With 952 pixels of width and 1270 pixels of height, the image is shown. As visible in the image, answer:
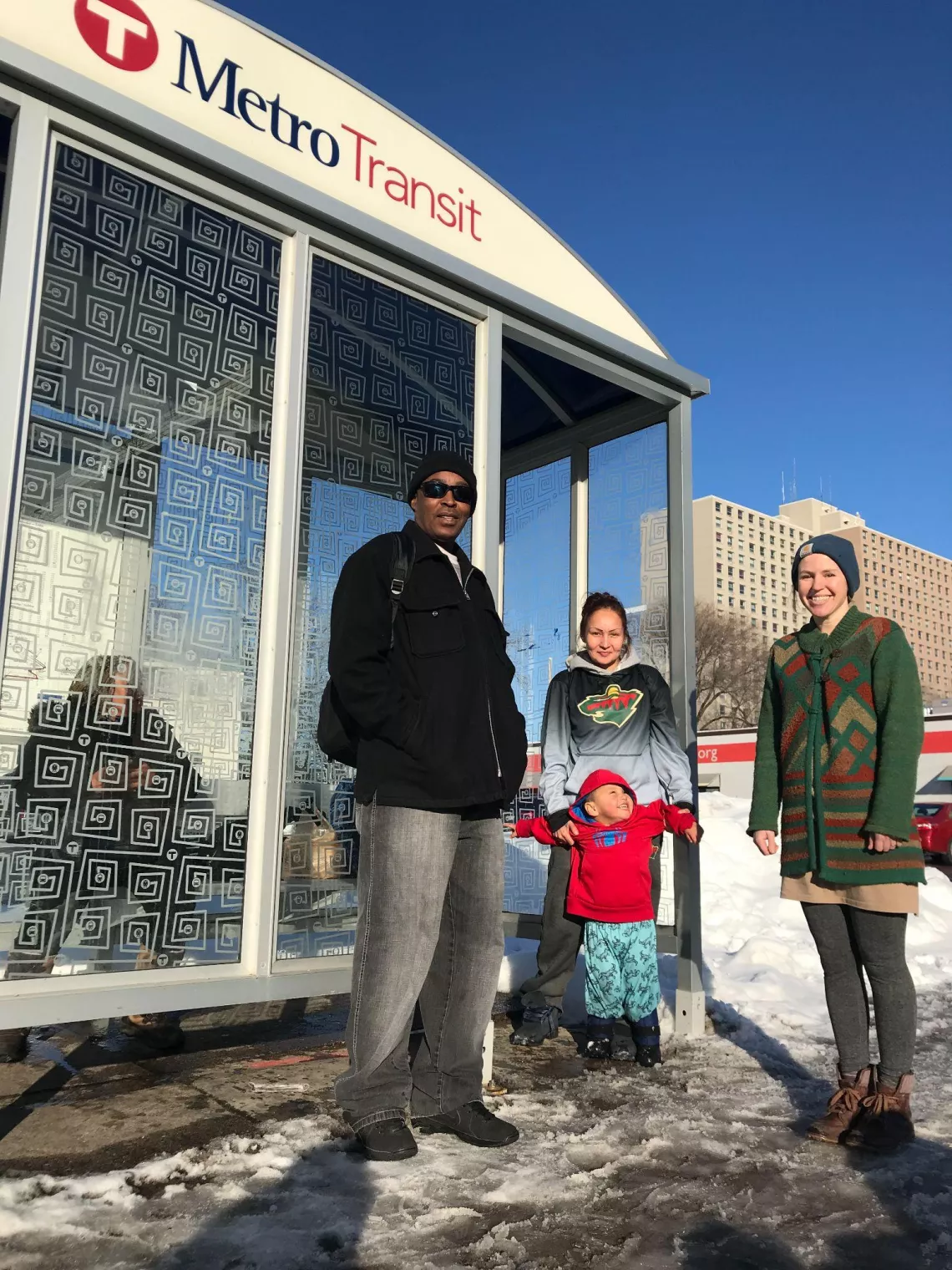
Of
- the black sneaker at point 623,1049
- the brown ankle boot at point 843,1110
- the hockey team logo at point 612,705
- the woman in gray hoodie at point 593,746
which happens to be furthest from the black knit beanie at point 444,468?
the black sneaker at point 623,1049

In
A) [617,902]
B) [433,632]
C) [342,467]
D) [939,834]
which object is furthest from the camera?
[939,834]

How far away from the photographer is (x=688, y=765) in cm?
453

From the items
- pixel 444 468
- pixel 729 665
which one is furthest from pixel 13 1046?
pixel 729 665

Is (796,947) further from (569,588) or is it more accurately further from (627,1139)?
(627,1139)

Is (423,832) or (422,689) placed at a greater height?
(422,689)

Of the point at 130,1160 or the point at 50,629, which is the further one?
the point at 50,629

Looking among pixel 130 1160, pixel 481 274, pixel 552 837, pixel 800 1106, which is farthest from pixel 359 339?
pixel 800 1106

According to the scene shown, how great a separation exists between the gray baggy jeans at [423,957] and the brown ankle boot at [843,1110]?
1.06 m

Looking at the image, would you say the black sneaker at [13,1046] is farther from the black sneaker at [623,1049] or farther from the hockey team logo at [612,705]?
the hockey team logo at [612,705]

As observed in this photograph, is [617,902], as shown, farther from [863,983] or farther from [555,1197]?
[555,1197]

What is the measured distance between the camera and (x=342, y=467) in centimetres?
395

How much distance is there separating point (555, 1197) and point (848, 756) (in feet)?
5.39

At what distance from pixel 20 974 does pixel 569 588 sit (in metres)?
3.98

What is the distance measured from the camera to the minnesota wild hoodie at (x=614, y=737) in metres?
4.43
